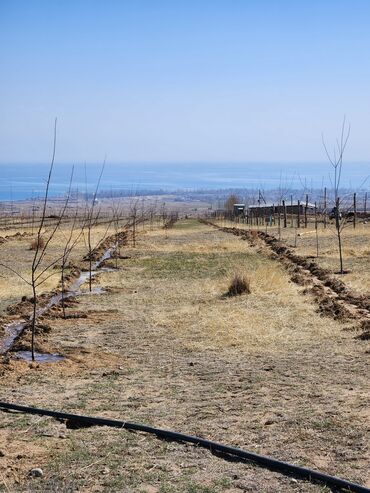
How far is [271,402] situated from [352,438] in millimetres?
1350

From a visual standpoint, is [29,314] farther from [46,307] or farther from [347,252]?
[347,252]

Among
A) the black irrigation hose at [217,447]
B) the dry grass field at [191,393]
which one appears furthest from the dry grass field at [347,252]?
the black irrigation hose at [217,447]

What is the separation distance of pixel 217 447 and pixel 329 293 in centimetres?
1006

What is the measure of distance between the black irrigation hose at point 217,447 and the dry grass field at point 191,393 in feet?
0.26

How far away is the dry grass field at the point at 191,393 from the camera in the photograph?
5.34 m

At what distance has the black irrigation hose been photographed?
4.96m

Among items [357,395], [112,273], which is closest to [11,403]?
[357,395]

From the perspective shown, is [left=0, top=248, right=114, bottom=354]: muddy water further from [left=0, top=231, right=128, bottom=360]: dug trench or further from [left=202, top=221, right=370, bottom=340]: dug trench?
[left=202, top=221, right=370, bottom=340]: dug trench

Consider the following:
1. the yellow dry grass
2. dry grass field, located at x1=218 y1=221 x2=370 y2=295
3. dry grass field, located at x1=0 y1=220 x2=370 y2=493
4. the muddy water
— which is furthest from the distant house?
dry grass field, located at x1=0 y1=220 x2=370 y2=493

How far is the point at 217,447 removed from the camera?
5.78m

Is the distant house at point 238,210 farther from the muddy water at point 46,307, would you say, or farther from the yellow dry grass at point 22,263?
the muddy water at point 46,307

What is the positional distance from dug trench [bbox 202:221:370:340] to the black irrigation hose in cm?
526

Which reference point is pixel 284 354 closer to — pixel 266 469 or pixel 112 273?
pixel 266 469

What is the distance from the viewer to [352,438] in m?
6.04
